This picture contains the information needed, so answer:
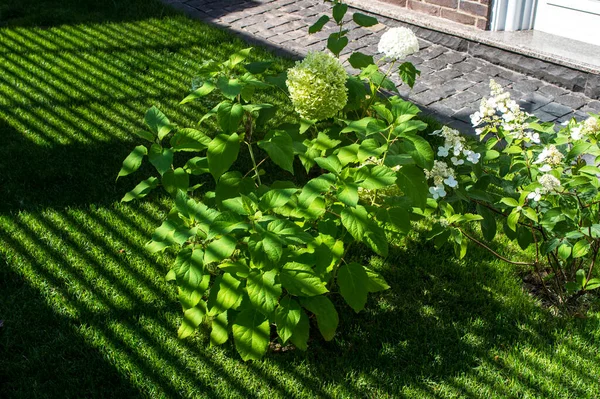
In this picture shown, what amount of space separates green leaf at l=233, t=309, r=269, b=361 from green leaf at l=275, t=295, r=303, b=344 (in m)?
0.09

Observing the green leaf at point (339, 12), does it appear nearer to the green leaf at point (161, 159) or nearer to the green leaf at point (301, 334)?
the green leaf at point (161, 159)

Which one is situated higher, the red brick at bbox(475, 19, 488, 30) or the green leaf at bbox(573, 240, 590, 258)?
the green leaf at bbox(573, 240, 590, 258)

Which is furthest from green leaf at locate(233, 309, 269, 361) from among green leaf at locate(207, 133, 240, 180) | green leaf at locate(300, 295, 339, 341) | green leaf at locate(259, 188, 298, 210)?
green leaf at locate(207, 133, 240, 180)

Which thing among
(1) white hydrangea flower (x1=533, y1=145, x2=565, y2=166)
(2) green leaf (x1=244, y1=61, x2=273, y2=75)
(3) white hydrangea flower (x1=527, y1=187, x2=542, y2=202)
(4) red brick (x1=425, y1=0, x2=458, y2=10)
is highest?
(2) green leaf (x1=244, y1=61, x2=273, y2=75)

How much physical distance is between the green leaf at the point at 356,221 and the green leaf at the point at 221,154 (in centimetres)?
51

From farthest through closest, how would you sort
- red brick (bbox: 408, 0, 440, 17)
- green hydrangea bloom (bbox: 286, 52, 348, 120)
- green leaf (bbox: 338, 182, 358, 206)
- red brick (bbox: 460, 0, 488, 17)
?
1. red brick (bbox: 408, 0, 440, 17)
2. red brick (bbox: 460, 0, 488, 17)
3. green hydrangea bloom (bbox: 286, 52, 348, 120)
4. green leaf (bbox: 338, 182, 358, 206)

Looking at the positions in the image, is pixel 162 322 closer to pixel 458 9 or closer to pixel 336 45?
pixel 336 45

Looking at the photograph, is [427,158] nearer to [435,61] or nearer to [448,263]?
[448,263]

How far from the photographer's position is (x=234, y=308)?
2.78 m

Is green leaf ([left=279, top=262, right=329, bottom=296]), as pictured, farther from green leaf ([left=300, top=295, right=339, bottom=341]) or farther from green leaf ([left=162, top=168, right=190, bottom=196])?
green leaf ([left=162, top=168, right=190, bottom=196])

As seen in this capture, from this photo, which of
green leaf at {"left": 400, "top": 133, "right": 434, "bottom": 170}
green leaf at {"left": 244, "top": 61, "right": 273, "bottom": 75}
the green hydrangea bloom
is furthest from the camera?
green leaf at {"left": 244, "top": 61, "right": 273, "bottom": 75}

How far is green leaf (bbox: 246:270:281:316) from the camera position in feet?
8.34

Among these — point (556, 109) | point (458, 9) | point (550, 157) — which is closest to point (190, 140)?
point (550, 157)

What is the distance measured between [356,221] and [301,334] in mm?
559
